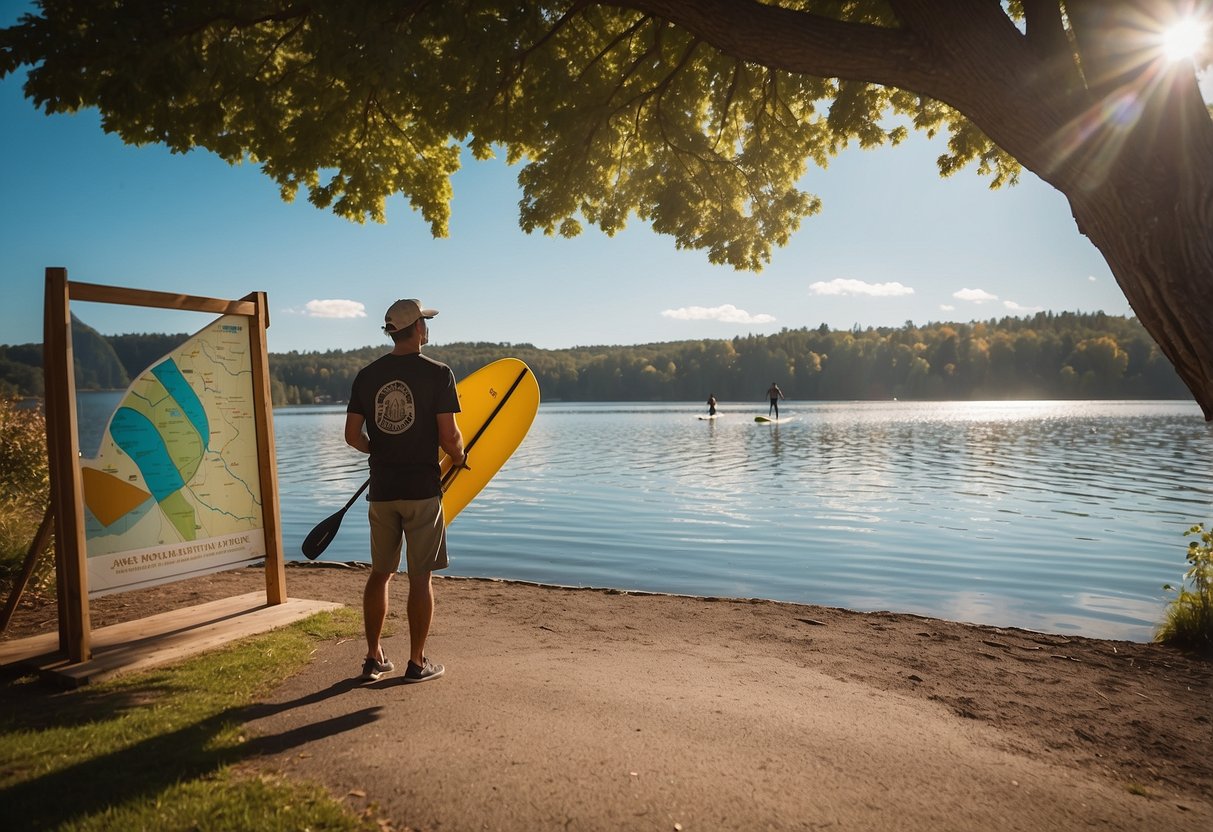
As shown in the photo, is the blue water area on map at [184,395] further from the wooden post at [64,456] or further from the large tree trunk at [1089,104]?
the large tree trunk at [1089,104]

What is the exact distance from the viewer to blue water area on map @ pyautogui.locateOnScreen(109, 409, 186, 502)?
205 inches

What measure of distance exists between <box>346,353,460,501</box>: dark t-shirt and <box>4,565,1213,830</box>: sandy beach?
44.8 inches

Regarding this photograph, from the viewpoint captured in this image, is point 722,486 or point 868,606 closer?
point 868,606

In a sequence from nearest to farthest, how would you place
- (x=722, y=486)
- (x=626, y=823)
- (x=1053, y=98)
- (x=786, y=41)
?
(x=626, y=823) → (x=1053, y=98) → (x=786, y=41) → (x=722, y=486)

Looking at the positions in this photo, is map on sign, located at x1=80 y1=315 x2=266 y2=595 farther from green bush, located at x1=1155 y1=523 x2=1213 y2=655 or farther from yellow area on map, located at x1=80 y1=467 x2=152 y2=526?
green bush, located at x1=1155 y1=523 x2=1213 y2=655

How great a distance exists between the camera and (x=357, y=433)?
4.52 meters

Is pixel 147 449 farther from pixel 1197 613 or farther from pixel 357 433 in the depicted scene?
pixel 1197 613

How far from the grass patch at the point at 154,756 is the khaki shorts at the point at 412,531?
1.02m

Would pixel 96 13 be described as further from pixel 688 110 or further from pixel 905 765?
pixel 905 765

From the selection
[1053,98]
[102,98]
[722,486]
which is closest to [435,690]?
[1053,98]

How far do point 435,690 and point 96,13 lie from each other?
5.36 m

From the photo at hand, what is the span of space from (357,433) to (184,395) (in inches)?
74.2

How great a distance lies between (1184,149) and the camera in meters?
3.68

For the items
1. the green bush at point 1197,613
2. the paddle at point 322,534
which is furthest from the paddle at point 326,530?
the green bush at point 1197,613
